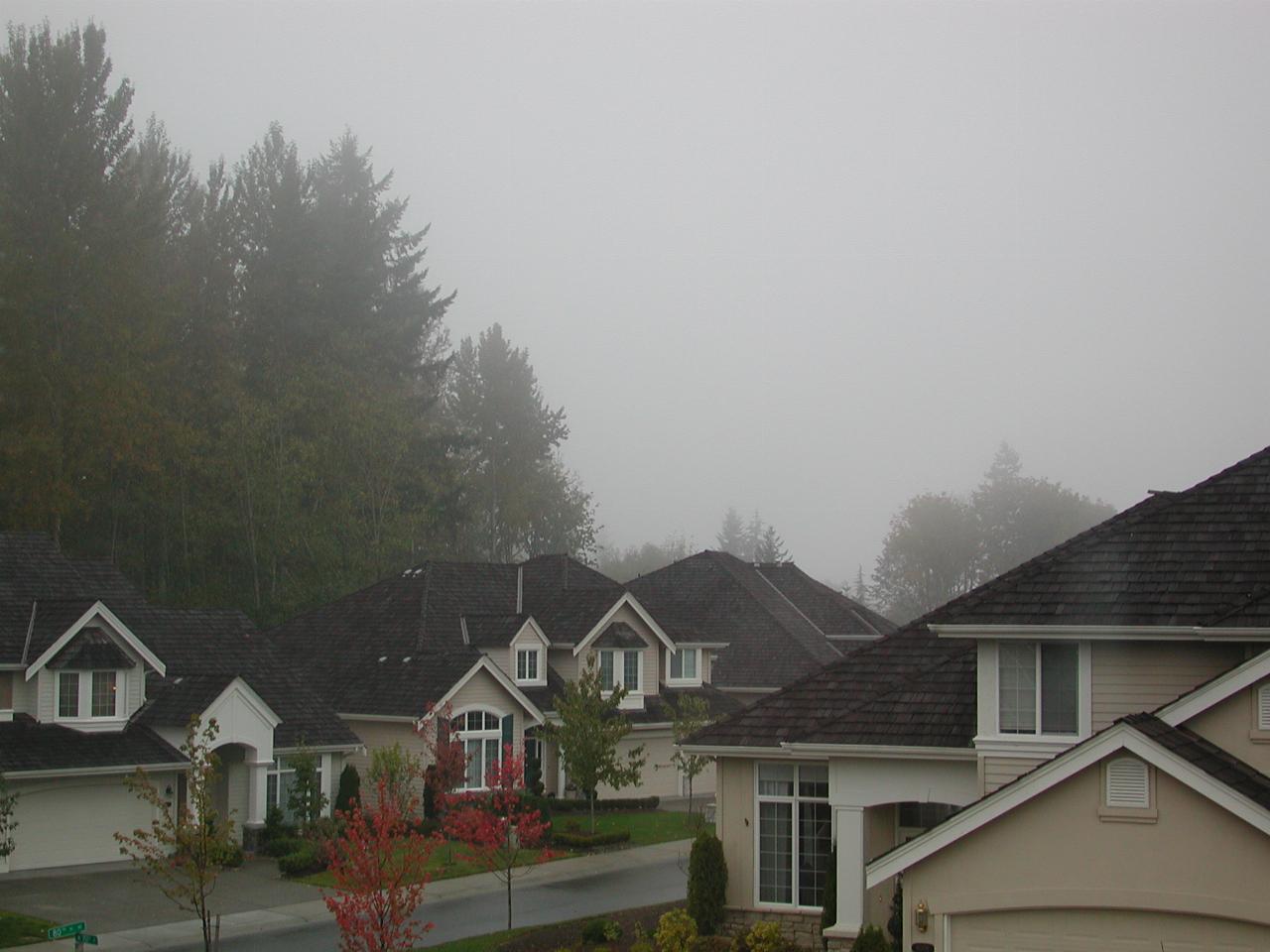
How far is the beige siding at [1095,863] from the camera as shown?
1515 cm

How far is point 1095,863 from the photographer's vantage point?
15562mm

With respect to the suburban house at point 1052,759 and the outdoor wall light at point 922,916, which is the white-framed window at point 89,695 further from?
the outdoor wall light at point 922,916

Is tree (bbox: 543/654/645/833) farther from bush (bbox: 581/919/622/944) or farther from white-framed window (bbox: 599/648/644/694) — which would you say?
bush (bbox: 581/919/622/944)

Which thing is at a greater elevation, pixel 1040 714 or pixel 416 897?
pixel 1040 714

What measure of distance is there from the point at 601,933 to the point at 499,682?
17.4 m

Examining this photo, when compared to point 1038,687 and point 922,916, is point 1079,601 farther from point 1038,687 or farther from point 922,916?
point 922,916

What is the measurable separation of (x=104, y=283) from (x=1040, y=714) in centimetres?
3721

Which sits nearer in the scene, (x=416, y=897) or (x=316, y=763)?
(x=416, y=897)

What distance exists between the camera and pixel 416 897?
1891 centimetres

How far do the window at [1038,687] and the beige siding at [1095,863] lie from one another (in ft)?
11.1

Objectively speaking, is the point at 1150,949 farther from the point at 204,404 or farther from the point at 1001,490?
the point at 1001,490

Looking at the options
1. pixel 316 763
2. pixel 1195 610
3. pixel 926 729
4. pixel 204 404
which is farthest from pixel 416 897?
pixel 204 404

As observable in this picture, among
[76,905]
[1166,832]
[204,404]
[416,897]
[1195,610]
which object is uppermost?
[204,404]

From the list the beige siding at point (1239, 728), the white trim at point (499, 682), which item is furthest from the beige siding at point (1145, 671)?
the white trim at point (499, 682)
